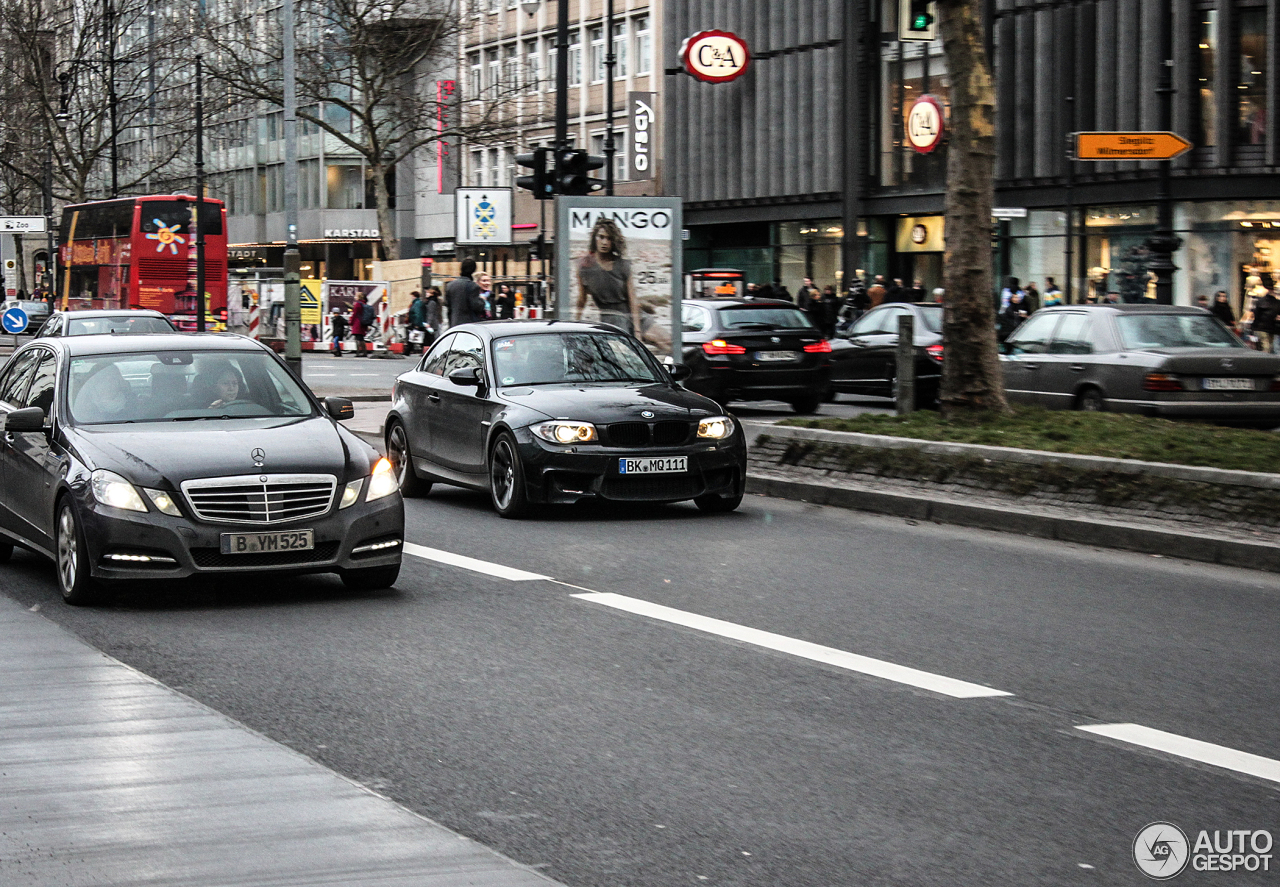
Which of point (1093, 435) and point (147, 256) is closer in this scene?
point (1093, 435)

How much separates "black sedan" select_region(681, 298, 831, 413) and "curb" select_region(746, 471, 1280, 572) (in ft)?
27.3

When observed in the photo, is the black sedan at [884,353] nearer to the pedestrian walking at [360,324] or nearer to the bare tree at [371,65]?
the pedestrian walking at [360,324]

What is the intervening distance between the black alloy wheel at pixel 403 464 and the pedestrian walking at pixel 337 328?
119 ft

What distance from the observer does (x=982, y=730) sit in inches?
251

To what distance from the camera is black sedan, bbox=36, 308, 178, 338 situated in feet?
71.1

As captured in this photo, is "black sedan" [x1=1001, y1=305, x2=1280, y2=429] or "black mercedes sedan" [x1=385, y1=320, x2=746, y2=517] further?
"black sedan" [x1=1001, y1=305, x2=1280, y2=429]

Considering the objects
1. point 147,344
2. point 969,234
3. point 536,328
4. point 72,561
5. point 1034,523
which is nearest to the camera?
point 72,561

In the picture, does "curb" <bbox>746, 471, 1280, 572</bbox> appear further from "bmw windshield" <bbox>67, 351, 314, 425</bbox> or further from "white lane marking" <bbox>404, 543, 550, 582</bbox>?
"bmw windshield" <bbox>67, 351, 314, 425</bbox>

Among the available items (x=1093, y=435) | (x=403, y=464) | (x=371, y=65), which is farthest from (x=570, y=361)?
(x=371, y=65)

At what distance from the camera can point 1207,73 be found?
124ft

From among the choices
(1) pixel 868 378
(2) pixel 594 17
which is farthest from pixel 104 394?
(2) pixel 594 17

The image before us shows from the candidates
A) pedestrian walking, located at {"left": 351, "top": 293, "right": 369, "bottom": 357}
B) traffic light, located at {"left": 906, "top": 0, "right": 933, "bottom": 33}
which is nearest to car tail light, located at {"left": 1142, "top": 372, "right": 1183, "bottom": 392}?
traffic light, located at {"left": 906, "top": 0, "right": 933, "bottom": 33}

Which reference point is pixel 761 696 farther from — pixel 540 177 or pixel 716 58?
pixel 716 58

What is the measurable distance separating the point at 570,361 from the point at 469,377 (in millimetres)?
801
